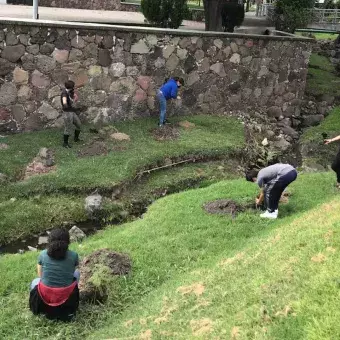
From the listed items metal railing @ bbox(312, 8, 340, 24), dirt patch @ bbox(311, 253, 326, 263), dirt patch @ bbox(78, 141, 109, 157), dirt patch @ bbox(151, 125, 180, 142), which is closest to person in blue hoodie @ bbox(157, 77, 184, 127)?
dirt patch @ bbox(151, 125, 180, 142)

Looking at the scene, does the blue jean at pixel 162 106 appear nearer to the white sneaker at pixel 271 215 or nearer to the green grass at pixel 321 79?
the white sneaker at pixel 271 215

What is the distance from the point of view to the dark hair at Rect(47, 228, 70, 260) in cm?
580

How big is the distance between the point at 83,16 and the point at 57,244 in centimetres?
1747

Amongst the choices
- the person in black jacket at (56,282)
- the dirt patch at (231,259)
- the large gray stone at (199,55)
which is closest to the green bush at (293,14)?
the large gray stone at (199,55)

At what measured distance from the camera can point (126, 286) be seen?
6.89m

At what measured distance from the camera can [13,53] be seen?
12023mm

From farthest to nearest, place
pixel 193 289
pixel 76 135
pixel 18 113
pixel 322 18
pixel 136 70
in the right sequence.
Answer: pixel 322 18
pixel 136 70
pixel 18 113
pixel 76 135
pixel 193 289

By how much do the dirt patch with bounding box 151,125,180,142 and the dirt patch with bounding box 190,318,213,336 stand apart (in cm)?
808

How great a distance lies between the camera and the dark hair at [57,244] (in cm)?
580

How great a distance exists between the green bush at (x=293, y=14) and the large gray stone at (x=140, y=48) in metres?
9.44

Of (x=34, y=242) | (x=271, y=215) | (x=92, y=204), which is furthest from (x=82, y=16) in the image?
(x=271, y=215)

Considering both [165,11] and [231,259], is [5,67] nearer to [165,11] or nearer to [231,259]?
[165,11]

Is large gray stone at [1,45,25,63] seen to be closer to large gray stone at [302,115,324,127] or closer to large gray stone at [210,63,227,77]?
large gray stone at [210,63,227,77]

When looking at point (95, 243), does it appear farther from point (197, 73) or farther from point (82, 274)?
point (197, 73)
